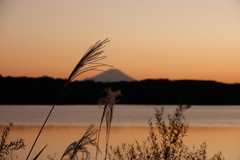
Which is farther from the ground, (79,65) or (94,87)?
(94,87)

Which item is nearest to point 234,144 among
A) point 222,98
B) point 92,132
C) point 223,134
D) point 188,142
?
point 188,142

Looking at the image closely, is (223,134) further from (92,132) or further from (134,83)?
(92,132)

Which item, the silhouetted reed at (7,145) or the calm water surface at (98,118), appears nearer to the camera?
the silhouetted reed at (7,145)

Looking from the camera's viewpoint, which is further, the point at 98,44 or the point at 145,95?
the point at 145,95

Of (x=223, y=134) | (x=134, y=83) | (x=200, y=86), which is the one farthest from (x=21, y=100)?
(x=223, y=134)

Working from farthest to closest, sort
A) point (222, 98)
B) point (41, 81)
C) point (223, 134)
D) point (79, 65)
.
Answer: point (222, 98) → point (41, 81) → point (223, 134) → point (79, 65)

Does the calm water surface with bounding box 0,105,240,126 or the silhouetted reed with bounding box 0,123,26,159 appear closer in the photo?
the silhouetted reed with bounding box 0,123,26,159

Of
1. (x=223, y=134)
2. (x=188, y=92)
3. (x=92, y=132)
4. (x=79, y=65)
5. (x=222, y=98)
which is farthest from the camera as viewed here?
(x=222, y=98)

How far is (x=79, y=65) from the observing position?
3.17 metres

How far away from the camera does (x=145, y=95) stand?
133 feet

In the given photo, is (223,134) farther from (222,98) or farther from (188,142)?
(222,98)

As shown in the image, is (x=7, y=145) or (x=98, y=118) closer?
(x=7, y=145)

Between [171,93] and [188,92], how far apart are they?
2.76 metres

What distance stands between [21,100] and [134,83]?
17.5 m
